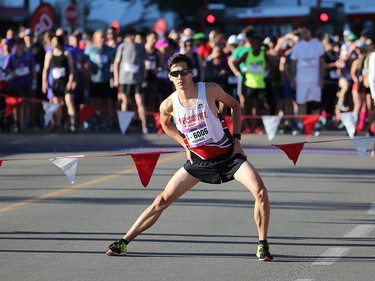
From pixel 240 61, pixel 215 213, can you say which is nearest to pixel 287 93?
pixel 240 61

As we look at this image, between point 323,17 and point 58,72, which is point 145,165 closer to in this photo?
point 58,72

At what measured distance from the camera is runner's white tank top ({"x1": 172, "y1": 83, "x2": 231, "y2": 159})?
997 centimetres

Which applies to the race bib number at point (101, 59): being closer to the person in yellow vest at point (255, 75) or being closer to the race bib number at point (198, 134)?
the person in yellow vest at point (255, 75)

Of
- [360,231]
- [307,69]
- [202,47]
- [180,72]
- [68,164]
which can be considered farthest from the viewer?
[202,47]

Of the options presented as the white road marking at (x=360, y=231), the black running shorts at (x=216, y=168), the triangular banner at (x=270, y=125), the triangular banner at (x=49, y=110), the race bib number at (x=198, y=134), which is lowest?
the triangular banner at (x=49, y=110)

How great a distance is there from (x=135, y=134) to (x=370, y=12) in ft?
94.1

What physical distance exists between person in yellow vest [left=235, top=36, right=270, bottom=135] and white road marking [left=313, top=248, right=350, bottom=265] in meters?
14.0

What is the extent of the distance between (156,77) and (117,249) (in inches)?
645

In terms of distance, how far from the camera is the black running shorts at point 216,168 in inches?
393

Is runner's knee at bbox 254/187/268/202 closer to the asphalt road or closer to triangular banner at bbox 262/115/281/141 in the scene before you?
the asphalt road

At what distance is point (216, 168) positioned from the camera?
32.9 ft

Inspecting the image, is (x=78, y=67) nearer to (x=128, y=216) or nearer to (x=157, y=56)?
(x=157, y=56)

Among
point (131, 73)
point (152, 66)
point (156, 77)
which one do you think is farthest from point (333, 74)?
point (131, 73)

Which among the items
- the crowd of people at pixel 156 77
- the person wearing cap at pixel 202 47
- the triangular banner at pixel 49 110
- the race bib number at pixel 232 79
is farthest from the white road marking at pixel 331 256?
the person wearing cap at pixel 202 47
